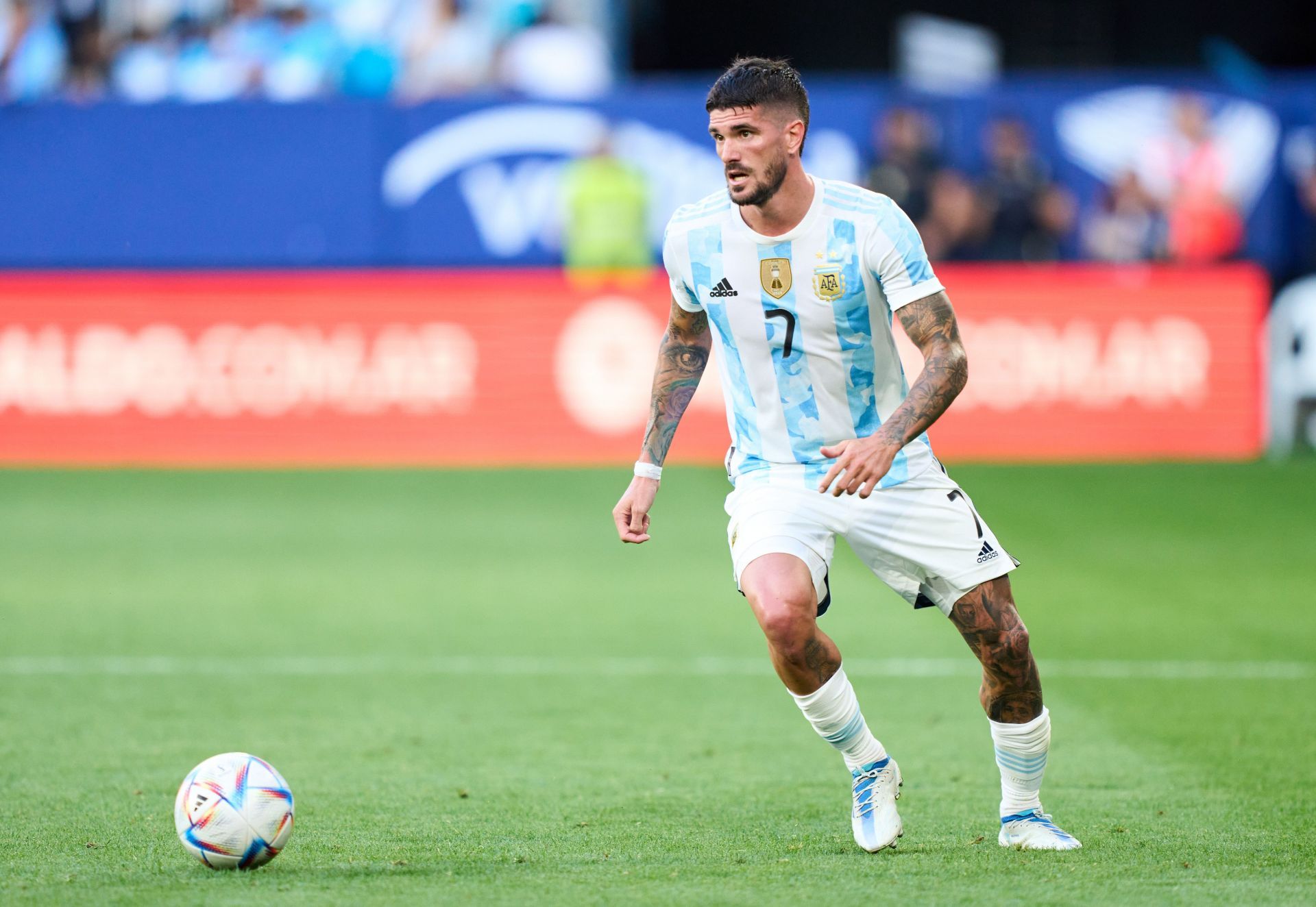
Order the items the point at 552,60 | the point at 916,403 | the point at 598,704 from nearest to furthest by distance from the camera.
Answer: the point at 916,403 < the point at 598,704 < the point at 552,60

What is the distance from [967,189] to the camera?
17938 millimetres

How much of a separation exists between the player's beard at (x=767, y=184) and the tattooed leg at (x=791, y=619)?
1.01m

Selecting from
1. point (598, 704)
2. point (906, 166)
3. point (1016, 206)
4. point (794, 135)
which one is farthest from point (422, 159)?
point (794, 135)

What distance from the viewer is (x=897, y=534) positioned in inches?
208

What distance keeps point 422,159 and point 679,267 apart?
14.0 m

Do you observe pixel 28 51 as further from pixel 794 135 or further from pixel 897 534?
pixel 897 534

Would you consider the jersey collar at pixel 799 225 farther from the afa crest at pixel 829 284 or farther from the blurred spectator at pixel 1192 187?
the blurred spectator at pixel 1192 187

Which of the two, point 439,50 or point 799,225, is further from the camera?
point 439,50

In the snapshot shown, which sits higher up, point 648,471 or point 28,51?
→ point 648,471

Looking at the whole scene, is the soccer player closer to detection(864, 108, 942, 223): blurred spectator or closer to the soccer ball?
the soccer ball

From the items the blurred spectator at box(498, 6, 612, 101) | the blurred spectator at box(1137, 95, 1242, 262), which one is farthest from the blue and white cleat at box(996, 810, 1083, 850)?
the blurred spectator at box(498, 6, 612, 101)

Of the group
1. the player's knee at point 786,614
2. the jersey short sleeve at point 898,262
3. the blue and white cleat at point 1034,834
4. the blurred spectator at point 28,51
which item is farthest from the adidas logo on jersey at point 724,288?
the blurred spectator at point 28,51

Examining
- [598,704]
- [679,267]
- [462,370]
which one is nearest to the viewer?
[679,267]

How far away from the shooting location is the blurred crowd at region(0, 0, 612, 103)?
19891 millimetres
